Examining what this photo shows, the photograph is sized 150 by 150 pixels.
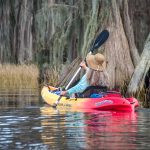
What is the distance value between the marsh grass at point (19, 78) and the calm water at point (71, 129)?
1353cm

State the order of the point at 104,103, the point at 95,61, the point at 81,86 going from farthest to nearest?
the point at 95,61 → the point at 81,86 → the point at 104,103

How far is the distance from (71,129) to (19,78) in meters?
21.1

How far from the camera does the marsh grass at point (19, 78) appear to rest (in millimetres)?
34656

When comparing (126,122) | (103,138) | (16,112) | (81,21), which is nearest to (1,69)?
(81,21)

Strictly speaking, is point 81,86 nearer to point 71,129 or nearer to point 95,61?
point 95,61

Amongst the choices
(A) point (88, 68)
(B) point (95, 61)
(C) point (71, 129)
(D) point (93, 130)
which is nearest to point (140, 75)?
(B) point (95, 61)

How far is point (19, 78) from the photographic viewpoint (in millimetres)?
35344

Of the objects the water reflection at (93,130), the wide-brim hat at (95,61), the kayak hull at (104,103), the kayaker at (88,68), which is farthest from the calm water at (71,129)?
the wide-brim hat at (95,61)

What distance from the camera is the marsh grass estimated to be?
34.7m

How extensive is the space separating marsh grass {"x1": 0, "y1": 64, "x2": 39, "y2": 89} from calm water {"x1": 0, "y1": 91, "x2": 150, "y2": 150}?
13.5 metres

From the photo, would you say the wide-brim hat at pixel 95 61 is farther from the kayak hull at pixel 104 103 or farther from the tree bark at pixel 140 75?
the tree bark at pixel 140 75

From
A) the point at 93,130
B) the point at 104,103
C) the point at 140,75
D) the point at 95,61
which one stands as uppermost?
the point at 95,61

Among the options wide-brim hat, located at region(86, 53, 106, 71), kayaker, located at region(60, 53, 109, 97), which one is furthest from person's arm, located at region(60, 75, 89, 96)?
wide-brim hat, located at region(86, 53, 106, 71)

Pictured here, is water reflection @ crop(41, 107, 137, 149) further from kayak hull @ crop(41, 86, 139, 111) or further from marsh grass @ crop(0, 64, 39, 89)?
marsh grass @ crop(0, 64, 39, 89)
